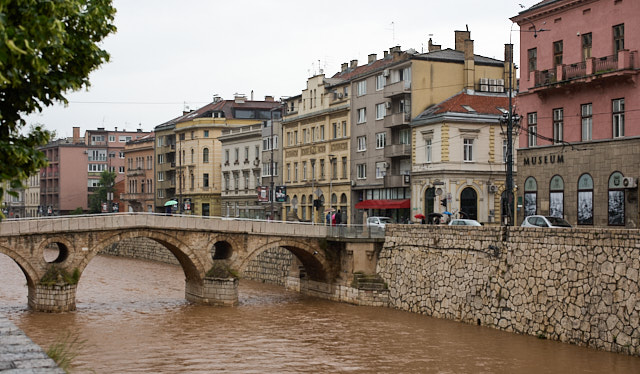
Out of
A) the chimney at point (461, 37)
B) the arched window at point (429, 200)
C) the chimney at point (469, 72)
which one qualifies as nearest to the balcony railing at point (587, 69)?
the arched window at point (429, 200)

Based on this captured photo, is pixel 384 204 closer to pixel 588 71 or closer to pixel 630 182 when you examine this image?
pixel 588 71

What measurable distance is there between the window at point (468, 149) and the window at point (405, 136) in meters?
4.91

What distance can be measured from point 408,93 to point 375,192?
7947mm

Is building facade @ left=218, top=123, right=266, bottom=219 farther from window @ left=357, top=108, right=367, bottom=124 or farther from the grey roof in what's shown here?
the grey roof

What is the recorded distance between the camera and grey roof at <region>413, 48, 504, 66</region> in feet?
186

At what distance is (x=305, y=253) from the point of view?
4541 cm

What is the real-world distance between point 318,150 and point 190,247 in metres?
26.9

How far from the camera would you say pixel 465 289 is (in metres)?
35.7

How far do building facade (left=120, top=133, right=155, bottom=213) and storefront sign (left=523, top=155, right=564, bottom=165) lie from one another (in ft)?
215

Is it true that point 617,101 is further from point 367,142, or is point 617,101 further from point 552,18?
point 367,142

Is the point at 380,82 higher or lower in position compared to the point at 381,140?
higher

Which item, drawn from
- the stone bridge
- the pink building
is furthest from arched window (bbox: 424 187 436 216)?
the pink building

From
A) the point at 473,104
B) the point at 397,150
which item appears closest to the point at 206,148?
the point at 397,150

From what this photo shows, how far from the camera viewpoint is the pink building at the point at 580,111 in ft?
119
